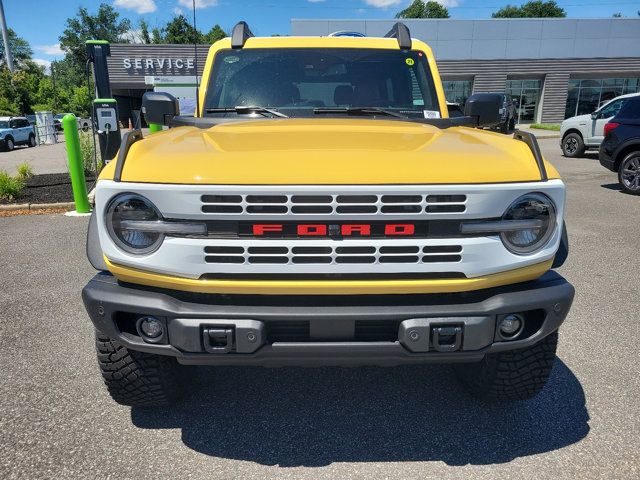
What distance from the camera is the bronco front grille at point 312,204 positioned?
1917mm

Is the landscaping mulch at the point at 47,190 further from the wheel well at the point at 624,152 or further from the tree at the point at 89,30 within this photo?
the tree at the point at 89,30

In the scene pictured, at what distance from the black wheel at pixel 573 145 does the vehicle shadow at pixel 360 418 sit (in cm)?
1365

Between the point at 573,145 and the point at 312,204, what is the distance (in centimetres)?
1542

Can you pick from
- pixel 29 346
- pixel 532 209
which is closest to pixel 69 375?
pixel 29 346

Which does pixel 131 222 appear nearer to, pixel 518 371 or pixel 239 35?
pixel 518 371

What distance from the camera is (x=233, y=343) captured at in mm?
1979

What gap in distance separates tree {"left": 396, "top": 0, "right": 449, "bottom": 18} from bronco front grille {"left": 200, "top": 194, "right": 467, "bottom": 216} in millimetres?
93748

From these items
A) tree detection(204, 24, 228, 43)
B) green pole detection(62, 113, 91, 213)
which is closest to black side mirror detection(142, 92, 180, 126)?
green pole detection(62, 113, 91, 213)

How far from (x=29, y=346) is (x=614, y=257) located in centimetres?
596

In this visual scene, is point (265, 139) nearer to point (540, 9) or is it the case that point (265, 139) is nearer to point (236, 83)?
point (236, 83)

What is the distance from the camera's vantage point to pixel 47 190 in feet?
32.6

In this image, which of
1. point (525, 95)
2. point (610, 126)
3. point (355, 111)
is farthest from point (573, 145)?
point (525, 95)

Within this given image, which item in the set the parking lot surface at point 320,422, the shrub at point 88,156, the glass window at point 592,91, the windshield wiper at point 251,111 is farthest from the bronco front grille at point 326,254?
the glass window at point 592,91

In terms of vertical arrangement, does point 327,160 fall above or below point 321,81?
below
